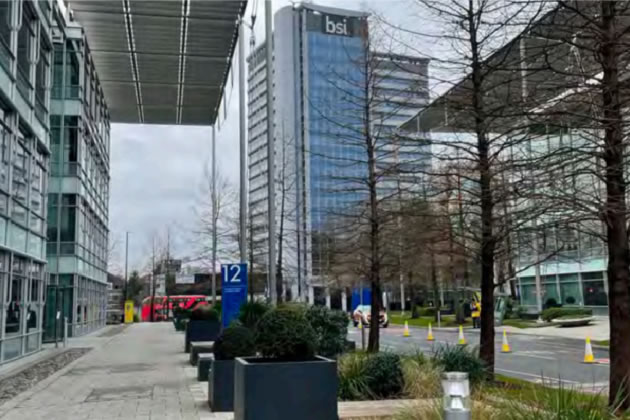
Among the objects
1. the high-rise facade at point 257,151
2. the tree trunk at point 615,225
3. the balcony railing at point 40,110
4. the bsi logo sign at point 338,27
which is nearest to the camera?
the tree trunk at point 615,225

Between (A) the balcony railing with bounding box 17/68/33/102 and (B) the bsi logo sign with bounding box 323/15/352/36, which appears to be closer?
(B) the bsi logo sign with bounding box 323/15/352/36

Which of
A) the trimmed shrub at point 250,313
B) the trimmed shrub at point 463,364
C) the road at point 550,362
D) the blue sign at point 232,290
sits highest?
the blue sign at point 232,290

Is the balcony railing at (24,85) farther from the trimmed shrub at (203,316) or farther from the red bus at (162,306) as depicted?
the red bus at (162,306)

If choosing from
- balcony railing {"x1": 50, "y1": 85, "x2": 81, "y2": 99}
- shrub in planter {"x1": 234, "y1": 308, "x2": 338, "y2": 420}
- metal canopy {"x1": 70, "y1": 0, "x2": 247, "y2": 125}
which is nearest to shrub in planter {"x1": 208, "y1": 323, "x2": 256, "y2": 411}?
shrub in planter {"x1": 234, "y1": 308, "x2": 338, "y2": 420}

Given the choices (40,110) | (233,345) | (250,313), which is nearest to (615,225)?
(233,345)

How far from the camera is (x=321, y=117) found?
17.1 metres

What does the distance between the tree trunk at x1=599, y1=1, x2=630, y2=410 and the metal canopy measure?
21.1 meters

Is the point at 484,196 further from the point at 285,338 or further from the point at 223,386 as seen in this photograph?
the point at 223,386

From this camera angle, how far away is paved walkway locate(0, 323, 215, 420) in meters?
10.0

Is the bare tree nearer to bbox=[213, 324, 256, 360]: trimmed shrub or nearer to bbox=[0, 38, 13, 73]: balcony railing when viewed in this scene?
bbox=[213, 324, 256, 360]: trimmed shrub

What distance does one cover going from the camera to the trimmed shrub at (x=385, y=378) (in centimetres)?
955

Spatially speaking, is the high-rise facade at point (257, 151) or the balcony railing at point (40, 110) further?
the high-rise facade at point (257, 151)

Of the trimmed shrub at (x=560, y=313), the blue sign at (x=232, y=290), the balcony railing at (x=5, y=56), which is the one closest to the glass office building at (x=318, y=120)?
the blue sign at (x=232, y=290)

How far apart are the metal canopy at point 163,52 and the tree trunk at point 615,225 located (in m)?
21.1
